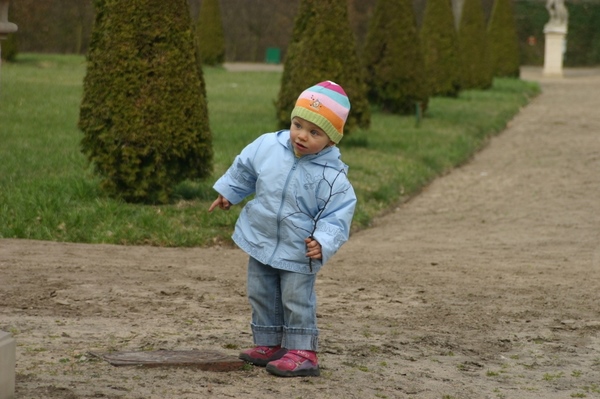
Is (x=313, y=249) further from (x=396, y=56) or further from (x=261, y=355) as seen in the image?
(x=396, y=56)

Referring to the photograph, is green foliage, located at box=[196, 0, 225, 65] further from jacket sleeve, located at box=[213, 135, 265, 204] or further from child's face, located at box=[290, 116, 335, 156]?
child's face, located at box=[290, 116, 335, 156]

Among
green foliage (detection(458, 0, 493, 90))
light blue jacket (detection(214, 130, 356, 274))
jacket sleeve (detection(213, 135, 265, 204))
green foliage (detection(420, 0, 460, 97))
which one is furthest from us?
green foliage (detection(458, 0, 493, 90))

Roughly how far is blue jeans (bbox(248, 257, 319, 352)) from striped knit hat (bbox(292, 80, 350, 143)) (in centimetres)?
60

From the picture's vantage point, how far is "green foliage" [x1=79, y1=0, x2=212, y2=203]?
8477mm

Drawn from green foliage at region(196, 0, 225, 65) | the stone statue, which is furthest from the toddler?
the stone statue

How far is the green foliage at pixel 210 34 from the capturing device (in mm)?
31078

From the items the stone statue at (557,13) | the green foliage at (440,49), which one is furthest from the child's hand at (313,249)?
the stone statue at (557,13)

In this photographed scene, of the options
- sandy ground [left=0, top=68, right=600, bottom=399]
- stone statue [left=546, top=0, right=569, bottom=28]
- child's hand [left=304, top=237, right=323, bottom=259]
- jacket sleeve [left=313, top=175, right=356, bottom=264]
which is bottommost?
sandy ground [left=0, top=68, right=600, bottom=399]

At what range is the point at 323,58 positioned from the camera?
41.9ft

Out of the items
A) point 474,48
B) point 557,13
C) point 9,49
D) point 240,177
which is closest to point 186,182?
point 240,177

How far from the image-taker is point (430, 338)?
5172 millimetres

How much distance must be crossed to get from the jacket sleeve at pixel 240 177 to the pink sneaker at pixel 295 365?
681 millimetres

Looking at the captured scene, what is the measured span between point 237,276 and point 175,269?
1.39 feet

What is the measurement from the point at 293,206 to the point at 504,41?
29.4 meters
